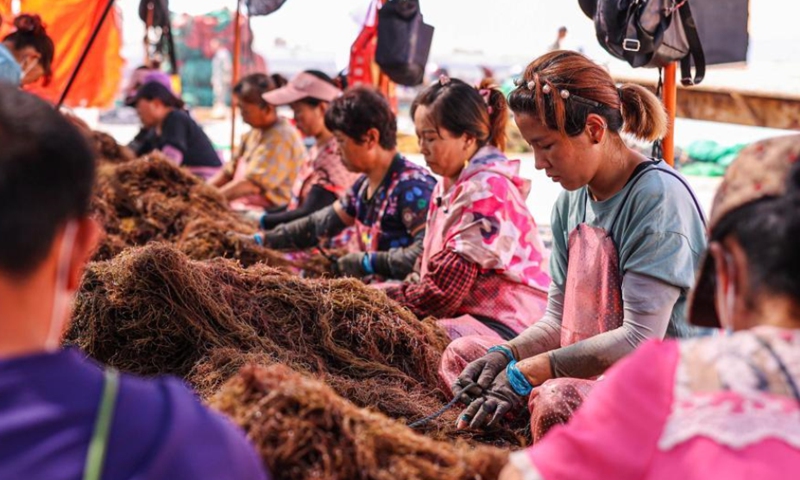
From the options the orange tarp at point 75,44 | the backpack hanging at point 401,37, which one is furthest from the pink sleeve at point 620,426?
the orange tarp at point 75,44

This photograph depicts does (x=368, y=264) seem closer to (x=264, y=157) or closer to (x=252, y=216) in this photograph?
(x=252, y=216)

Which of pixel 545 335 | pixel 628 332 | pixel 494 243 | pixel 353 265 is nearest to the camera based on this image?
pixel 628 332

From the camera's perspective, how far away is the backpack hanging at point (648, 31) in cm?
354

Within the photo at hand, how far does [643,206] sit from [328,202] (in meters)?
3.28

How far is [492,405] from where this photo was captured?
107 inches

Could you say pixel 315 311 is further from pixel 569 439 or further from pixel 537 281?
pixel 569 439

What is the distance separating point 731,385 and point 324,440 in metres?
0.67

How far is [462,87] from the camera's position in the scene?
3979 millimetres

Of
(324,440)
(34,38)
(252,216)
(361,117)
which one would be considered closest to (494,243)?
(361,117)

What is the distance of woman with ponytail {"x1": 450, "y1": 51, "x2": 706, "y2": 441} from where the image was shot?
2.59 m

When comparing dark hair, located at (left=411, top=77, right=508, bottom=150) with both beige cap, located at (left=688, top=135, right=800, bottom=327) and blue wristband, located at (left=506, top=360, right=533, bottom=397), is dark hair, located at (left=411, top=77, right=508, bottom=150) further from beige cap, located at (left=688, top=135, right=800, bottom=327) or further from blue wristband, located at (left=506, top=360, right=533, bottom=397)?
beige cap, located at (left=688, top=135, right=800, bottom=327)

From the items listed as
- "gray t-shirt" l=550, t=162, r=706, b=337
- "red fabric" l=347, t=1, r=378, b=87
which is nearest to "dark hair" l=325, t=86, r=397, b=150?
"gray t-shirt" l=550, t=162, r=706, b=337

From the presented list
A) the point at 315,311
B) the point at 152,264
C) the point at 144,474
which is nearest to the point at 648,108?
the point at 315,311

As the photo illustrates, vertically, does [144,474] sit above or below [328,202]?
above
